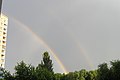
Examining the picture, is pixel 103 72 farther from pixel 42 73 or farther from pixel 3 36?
pixel 3 36

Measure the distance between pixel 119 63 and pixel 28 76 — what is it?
15106 millimetres

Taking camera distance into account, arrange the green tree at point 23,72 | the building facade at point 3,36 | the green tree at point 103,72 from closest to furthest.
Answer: the green tree at point 23,72 < the green tree at point 103,72 < the building facade at point 3,36

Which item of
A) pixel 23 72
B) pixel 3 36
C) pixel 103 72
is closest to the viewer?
pixel 23 72

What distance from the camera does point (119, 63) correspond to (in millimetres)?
39812

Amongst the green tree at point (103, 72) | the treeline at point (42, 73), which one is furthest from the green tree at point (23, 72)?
the green tree at point (103, 72)

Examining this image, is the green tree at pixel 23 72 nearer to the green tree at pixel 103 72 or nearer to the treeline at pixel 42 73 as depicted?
the treeline at pixel 42 73

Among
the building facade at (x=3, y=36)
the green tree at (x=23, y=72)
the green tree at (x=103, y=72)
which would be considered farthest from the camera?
the building facade at (x=3, y=36)

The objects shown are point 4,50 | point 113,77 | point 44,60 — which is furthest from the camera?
point 4,50

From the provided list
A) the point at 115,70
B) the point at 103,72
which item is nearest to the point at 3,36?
the point at 103,72

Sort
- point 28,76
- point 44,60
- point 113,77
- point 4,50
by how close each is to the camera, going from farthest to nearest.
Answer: point 4,50 → point 44,60 → point 113,77 → point 28,76

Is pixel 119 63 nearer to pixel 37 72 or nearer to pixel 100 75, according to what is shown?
pixel 100 75

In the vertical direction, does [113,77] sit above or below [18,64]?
below

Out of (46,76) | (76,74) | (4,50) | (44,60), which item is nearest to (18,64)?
(46,76)

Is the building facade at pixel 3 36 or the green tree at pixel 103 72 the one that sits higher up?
the building facade at pixel 3 36
